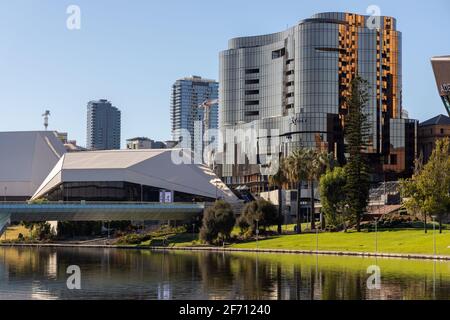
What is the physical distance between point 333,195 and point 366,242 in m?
18.1

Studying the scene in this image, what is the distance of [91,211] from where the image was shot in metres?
153

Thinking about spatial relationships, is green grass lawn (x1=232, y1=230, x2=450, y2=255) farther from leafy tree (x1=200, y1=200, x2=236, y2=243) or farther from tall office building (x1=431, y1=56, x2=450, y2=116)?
tall office building (x1=431, y1=56, x2=450, y2=116)

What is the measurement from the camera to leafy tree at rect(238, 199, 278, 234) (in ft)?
474

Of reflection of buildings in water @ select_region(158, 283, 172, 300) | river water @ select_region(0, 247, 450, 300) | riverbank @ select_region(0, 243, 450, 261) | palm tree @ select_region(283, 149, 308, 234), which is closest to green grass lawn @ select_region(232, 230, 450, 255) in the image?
riverbank @ select_region(0, 243, 450, 261)

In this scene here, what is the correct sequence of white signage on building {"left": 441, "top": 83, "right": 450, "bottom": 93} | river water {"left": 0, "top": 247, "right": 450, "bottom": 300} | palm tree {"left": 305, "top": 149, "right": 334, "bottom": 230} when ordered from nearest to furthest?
1. river water {"left": 0, "top": 247, "right": 450, "bottom": 300}
2. white signage on building {"left": 441, "top": 83, "right": 450, "bottom": 93}
3. palm tree {"left": 305, "top": 149, "right": 334, "bottom": 230}

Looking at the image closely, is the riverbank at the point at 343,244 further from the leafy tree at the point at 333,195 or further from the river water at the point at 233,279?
the river water at the point at 233,279

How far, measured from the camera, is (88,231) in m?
178

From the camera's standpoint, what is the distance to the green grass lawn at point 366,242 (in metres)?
111

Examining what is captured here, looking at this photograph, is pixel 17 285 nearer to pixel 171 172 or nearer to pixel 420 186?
pixel 420 186

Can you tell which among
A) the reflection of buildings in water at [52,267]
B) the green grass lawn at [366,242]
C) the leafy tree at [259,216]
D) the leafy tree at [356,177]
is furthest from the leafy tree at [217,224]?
the reflection of buildings in water at [52,267]

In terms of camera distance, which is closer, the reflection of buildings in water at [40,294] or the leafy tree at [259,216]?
the reflection of buildings in water at [40,294]

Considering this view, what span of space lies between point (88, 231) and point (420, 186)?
77.2m

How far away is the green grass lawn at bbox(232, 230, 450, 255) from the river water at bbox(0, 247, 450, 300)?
8.59 m

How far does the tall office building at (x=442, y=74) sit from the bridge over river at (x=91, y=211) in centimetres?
5700
